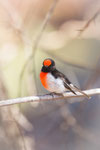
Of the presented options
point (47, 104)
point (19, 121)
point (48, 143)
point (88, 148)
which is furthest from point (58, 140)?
point (19, 121)

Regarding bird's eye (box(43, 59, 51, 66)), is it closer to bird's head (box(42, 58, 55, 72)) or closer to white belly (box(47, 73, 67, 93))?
bird's head (box(42, 58, 55, 72))

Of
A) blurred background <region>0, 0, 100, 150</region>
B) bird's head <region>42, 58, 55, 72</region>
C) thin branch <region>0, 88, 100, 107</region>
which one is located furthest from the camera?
blurred background <region>0, 0, 100, 150</region>

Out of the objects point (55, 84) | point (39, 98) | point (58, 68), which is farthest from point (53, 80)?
point (58, 68)

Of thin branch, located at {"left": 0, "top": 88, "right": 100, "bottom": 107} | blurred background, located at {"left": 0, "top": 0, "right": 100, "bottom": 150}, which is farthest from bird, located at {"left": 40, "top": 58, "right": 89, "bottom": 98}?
blurred background, located at {"left": 0, "top": 0, "right": 100, "bottom": 150}

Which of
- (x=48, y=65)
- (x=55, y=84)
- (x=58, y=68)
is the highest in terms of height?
(x=48, y=65)

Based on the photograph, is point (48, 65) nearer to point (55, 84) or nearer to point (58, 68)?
point (55, 84)

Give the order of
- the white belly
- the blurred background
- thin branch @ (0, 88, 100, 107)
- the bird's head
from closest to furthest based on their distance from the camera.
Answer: thin branch @ (0, 88, 100, 107) < the bird's head < the white belly < the blurred background

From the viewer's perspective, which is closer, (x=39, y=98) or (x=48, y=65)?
(x=39, y=98)
